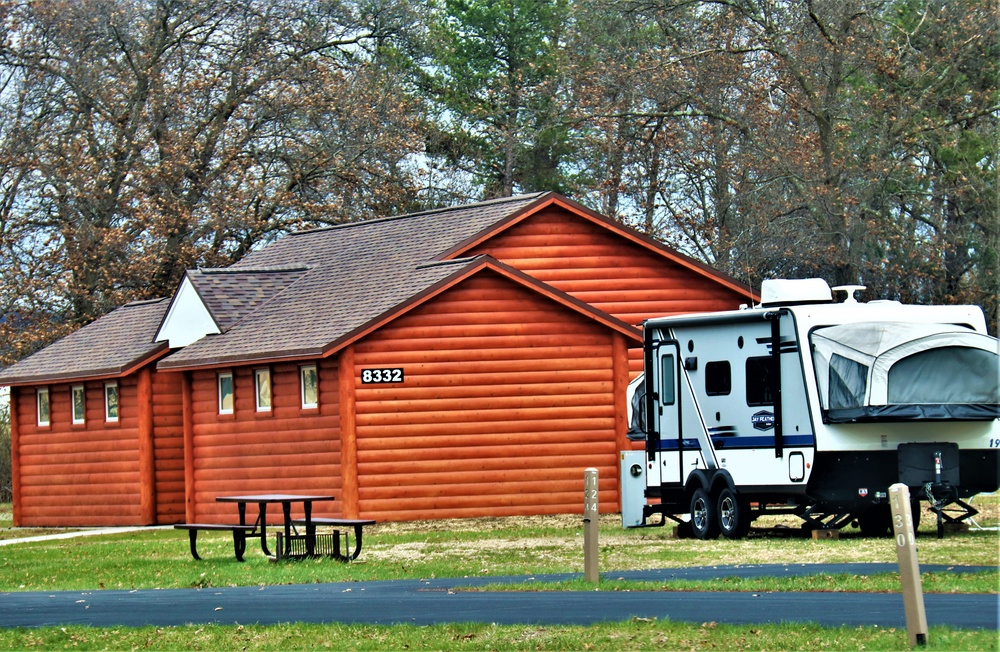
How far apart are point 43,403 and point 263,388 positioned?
841 cm

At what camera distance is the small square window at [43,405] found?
36.3m

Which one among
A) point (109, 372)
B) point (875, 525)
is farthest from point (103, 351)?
point (875, 525)

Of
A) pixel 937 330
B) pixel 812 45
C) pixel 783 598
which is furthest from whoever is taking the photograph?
pixel 812 45

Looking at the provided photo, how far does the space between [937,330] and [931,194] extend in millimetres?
22836

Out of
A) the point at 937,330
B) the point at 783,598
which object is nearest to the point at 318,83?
the point at 937,330

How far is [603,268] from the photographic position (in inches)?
1280

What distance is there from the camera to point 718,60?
43.0 meters

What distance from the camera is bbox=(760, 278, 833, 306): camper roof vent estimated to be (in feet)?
68.2

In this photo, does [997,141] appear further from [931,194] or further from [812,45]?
[812,45]

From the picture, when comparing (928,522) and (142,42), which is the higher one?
(142,42)

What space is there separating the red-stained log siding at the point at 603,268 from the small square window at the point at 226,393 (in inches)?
212

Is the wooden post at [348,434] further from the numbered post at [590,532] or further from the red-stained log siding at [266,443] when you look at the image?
the numbered post at [590,532]

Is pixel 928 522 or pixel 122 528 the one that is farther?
pixel 122 528

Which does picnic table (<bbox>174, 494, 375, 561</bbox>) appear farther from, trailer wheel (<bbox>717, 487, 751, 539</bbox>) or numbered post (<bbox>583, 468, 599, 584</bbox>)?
numbered post (<bbox>583, 468, 599, 584</bbox>)
